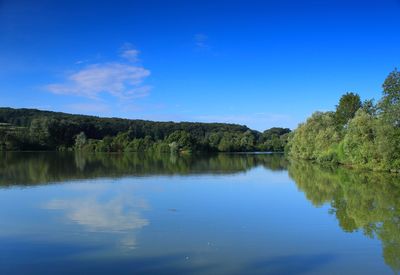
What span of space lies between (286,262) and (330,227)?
6237 mm

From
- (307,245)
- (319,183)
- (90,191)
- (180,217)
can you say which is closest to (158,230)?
(180,217)

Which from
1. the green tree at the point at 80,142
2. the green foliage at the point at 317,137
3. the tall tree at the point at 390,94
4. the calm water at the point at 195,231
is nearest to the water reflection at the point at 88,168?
the calm water at the point at 195,231

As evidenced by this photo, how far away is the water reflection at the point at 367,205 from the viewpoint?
651 inches

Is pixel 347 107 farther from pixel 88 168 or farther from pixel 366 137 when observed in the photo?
pixel 88 168

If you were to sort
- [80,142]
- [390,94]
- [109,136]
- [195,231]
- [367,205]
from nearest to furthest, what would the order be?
[195,231], [367,205], [390,94], [80,142], [109,136]

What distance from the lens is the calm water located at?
1266cm

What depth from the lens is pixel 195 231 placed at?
17.1 meters

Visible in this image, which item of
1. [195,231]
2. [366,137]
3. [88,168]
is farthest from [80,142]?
[195,231]

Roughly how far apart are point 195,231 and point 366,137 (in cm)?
3959

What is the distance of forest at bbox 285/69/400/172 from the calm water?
17.8m

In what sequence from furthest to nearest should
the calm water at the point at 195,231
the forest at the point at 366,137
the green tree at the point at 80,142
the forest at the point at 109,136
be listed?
the green tree at the point at 80,142, the forest at the point at 109,136, the forest at the point at 366,137, the calm water at the point at 195,231

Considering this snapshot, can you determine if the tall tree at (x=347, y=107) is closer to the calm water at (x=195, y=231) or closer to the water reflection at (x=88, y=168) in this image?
the water reflection at (x=88, y=168)

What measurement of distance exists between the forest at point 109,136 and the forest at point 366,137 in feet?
190

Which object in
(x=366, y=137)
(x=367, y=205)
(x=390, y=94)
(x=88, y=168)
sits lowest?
(x=88, y=168)
